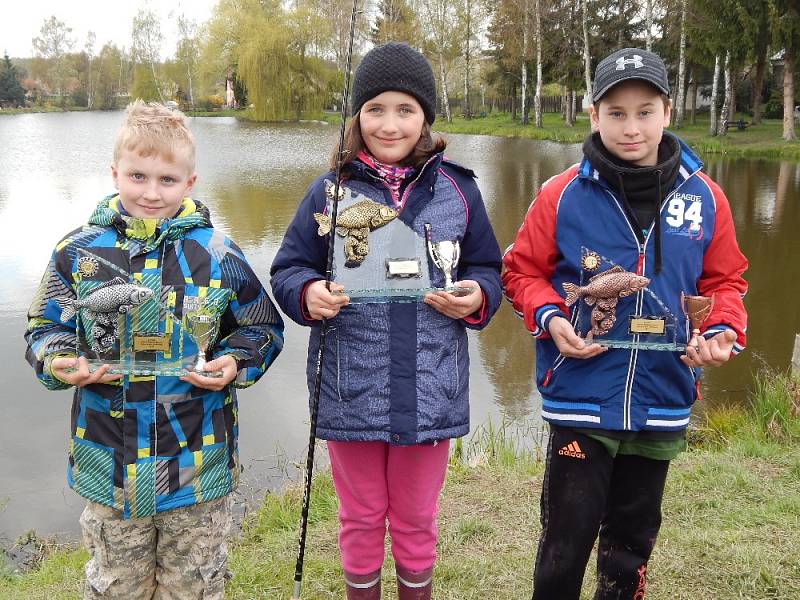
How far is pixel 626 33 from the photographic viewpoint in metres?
29.6

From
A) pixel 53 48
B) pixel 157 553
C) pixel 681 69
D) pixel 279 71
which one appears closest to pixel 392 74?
pixel 157 553

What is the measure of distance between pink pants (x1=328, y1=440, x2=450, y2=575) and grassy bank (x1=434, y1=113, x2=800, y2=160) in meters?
19.7

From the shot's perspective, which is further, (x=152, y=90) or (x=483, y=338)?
(x=152, y=90)

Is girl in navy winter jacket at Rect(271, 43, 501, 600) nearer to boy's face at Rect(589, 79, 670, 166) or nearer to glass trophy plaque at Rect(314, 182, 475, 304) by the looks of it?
glass trophy plaque at Rect(314, 182, 475, 304)

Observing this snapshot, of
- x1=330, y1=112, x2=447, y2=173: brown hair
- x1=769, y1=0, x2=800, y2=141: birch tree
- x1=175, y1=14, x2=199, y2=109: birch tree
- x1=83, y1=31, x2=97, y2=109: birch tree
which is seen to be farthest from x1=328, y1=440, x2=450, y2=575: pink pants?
x1=83, y1=31, x2=97, y2=109: birch tree

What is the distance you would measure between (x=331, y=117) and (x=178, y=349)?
3266 cm

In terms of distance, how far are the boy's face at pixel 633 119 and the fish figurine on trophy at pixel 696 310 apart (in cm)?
46

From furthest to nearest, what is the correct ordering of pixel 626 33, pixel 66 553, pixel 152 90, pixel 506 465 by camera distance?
pixel 152 90 < pixel 626 33 < pixel 506 465 < pixel 66 553

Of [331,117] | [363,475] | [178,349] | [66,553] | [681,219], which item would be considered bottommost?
[66,553]

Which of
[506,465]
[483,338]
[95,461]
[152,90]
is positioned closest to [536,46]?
[152,90]

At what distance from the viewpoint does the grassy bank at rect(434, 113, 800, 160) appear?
20.0 meters

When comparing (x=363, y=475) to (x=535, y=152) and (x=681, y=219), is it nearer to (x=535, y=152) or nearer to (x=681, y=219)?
(x=681, y=219)

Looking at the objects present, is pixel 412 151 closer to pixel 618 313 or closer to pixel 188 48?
pixel 618 313

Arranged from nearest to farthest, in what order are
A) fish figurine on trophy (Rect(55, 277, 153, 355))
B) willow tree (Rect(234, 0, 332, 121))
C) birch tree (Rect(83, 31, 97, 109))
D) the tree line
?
fish figurine on trophy (Rect(55, 277, 153, 355)), the tree line, willow tree (Rect(234, 0, 332, 121)), birch tree (Rect(83, 31, 97, 109))
